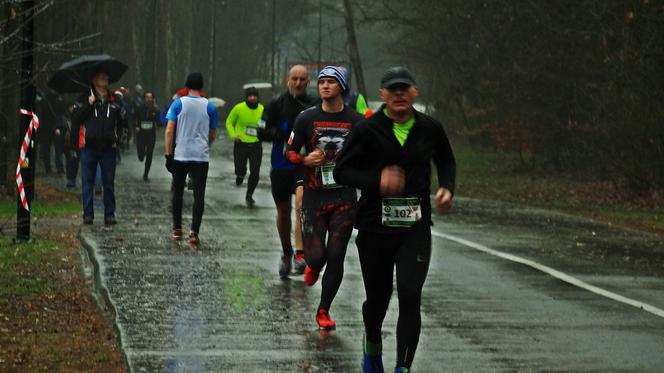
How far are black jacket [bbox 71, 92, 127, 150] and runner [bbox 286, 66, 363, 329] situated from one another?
7.04m

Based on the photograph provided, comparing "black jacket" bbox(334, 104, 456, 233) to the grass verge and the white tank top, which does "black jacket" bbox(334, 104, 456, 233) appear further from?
the grass verge

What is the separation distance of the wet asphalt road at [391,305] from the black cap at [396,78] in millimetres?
1795

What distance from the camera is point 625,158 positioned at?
26172 mm

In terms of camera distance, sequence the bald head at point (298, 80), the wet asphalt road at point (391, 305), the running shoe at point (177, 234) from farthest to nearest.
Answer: the running shoe at point (177, 234)
the bald head at point (298, 80)
the wet asphalt road at point (391, 305)

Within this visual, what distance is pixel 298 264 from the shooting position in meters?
13.1

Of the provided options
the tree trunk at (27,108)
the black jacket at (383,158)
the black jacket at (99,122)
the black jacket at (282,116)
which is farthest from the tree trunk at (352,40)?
the black jacket at (383,158)

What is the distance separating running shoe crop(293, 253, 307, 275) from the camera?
43.0 ft

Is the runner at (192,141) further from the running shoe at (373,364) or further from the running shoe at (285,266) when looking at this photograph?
the running shoe at (373,364)

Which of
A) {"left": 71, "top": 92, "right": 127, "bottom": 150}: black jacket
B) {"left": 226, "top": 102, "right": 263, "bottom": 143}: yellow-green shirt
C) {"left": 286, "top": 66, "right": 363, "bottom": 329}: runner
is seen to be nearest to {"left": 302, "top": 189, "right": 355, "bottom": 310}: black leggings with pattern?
{"left": 286, "top": 66, "right": 363, "bottom": 329}: runner

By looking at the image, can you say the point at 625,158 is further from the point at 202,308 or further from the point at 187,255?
the point at 202,308

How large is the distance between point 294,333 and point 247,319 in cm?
67

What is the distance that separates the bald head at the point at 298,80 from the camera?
40.9 ft

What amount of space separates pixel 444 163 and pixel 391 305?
3.51 meters

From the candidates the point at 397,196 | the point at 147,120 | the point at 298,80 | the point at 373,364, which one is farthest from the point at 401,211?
the point at 147,120
